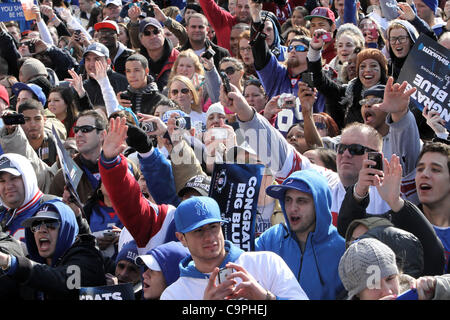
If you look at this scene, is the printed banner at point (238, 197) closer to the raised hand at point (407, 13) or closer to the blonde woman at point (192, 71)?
the blonde woman at point (192, 71)

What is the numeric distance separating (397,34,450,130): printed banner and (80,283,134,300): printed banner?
9.07 feet

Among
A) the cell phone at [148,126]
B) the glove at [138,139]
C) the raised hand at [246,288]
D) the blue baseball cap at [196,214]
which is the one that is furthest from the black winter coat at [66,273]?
the raised hand at [246,288]

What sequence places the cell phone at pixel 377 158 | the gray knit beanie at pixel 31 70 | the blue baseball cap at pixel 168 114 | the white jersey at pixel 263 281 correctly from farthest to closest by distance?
the gray knit beanie at pixel 31 70
the blue baseball cap at pixel 168 114
the cell phone at pixel 377 158
the white jersey at pixel 263 281

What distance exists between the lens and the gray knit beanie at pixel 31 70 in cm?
955

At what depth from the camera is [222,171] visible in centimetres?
500

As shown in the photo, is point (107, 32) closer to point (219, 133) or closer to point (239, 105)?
point (219, 133)

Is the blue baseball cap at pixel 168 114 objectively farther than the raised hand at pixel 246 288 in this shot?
Yes

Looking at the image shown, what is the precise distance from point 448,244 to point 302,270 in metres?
0.94

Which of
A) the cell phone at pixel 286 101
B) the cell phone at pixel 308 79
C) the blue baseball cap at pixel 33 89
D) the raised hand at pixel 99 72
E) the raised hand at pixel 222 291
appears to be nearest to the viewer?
the raised hand at pixel 222 291

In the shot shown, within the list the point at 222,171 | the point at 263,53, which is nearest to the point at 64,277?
the point at 222,171

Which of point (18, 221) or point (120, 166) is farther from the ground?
point (120, 166)

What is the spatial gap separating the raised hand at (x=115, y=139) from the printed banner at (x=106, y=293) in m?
1.14

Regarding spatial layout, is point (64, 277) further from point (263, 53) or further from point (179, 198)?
point (263, 53)

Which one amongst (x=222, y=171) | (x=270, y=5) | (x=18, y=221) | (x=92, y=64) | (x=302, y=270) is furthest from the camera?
(x=270, y=5)
